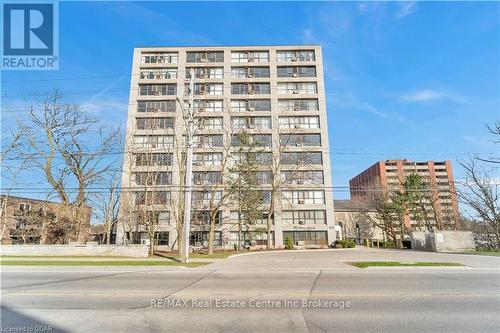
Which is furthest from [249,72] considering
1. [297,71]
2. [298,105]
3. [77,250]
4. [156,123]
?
[77,250]

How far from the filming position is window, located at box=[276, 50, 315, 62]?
2000 inches

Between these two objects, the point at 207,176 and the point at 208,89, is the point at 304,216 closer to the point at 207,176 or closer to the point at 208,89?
the point at 207,176

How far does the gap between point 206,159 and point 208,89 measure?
41.8ft

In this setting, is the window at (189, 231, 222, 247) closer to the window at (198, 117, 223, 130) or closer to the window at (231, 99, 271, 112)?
the window at (198, 117, 223, 130)

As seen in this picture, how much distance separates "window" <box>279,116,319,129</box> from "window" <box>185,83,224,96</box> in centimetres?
1184

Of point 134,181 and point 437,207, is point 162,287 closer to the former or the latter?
point 134,181

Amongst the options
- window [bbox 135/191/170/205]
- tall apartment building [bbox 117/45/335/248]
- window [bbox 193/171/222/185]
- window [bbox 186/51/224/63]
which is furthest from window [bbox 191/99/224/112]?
window [bbox 135/191/170/205]

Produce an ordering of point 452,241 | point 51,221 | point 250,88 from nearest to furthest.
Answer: point 452,241, point 51,221, point 250,88

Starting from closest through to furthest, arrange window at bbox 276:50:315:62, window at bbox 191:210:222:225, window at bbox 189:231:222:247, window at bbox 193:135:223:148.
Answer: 1. window at bbox 191:210:222:225
2. window at bbox 189:231:222:247
3. window at bbox 193:135:223:148
4. window at bbox 276:50:315:62

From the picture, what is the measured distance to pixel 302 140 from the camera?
46.3m

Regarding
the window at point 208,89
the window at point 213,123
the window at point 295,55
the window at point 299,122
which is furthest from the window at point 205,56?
the window at point 299,122

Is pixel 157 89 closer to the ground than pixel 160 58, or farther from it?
closer to the ground

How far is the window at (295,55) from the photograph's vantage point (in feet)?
167

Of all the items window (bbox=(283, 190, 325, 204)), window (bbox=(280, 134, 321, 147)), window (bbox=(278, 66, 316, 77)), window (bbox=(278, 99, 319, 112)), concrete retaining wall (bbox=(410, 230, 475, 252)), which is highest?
window (bbox=(278, 66, 316, 77))
